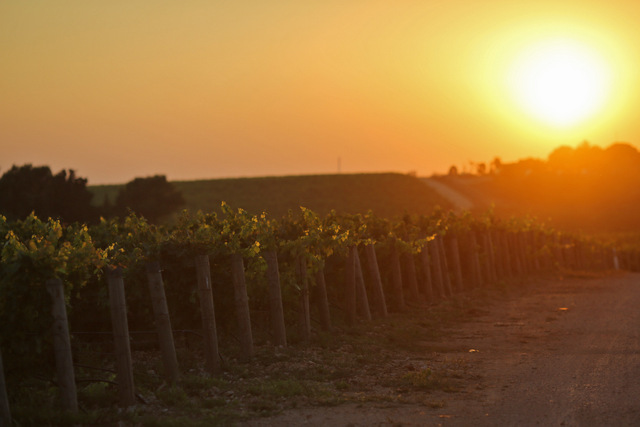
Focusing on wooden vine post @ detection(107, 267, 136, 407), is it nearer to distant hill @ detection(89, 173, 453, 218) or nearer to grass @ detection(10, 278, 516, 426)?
grass @ detection(10, 278, 516, 426)

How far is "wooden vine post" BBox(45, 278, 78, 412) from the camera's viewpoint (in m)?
9.24

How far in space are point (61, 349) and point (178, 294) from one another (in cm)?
516

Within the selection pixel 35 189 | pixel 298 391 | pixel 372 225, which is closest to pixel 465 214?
pixel 372 225

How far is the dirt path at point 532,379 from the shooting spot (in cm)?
925

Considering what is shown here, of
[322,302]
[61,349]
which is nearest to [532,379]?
[322,302]

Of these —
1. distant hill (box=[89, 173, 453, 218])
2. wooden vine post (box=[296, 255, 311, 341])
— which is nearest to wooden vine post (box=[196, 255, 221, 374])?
wooden vine post (box=[296, 255, 311, 341])

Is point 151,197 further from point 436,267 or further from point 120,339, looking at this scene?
point 120,339

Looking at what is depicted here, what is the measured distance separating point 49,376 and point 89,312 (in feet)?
16.7

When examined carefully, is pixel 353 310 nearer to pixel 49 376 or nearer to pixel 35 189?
pixel 49 376

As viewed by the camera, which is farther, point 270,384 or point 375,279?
point 375,279

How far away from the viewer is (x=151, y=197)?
60.4m

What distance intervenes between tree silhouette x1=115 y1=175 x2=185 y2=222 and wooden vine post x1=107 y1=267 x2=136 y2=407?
4819 centimetres

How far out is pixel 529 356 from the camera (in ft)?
46.9

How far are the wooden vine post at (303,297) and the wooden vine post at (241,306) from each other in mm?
2181
